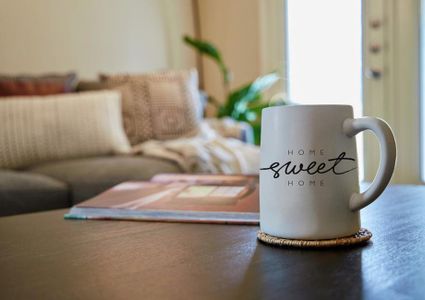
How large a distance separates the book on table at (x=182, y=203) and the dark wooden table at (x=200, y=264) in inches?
1.2

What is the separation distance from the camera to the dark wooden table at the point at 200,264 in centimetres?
44

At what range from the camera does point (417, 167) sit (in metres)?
2.72

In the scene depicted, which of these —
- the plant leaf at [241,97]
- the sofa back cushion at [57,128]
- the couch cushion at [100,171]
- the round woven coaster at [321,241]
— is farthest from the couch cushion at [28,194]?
the plant leaf at [241,97]

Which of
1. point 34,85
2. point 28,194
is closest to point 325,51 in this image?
point 34,85

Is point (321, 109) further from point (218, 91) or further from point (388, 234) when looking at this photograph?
point (218, 91)

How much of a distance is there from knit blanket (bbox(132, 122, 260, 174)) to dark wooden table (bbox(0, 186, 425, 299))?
1.18m

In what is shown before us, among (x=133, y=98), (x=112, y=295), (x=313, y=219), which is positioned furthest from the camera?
(x=133, y=98)

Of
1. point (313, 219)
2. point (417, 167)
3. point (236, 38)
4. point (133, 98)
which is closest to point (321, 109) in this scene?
point (313, 219)

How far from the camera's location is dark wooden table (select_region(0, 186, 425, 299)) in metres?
0.44

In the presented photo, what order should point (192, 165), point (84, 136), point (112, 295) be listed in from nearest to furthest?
1. point (112, 295)
2. point (192, 165)
3. point (84, 136)

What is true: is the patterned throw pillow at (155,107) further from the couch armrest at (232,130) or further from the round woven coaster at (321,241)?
the round woven coaster at (321,241)

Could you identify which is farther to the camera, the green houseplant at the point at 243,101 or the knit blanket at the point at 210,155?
the green houseplant at the point at 243,101

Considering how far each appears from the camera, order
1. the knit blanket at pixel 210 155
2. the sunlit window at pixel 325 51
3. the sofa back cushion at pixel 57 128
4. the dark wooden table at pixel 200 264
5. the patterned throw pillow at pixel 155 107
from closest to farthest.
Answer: the dark wooden table at pixel 200 264
the knit blanket at pixel 210 155
the sofa back cushion at pixel 57 128
the patterned throw pillow at pixel 155 107
the sunlit window at pixel 325 51

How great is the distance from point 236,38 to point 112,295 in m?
3.17
